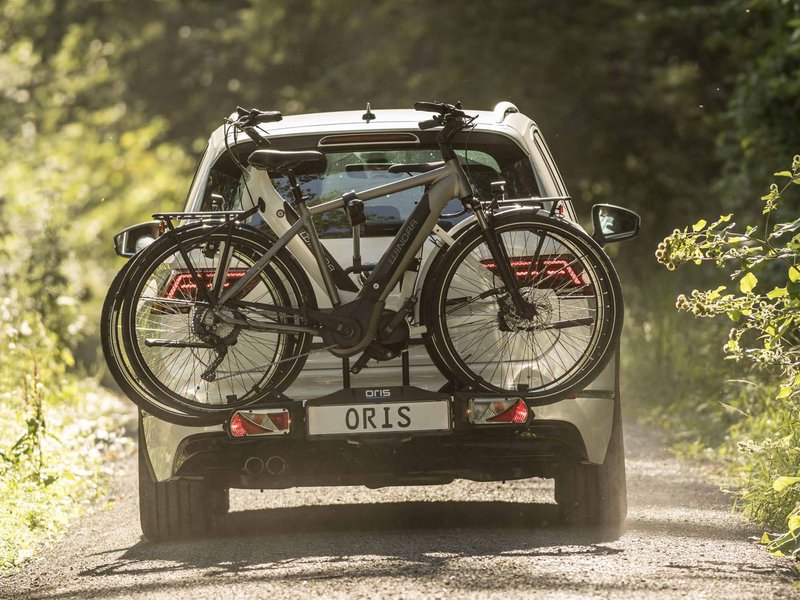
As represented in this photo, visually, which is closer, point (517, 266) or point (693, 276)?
point (517, 266)

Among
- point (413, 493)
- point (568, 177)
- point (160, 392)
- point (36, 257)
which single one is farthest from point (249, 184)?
point (568, 177)

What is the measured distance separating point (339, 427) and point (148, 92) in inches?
641

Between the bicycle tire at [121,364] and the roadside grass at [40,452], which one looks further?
the roadside grass at [40,452]

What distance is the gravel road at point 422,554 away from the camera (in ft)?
18.5

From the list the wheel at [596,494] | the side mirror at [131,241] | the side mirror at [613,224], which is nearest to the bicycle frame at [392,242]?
the side mirror at [131,241]

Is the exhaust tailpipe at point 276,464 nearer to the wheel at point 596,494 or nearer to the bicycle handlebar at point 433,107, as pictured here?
the wheel at point 596,494

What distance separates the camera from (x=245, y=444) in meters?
6.70

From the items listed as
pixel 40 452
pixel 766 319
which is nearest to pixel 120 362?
pixel 40 452

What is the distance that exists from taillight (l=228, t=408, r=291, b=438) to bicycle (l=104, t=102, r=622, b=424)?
0.06 meters

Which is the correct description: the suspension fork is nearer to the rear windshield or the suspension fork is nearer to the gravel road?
the rear windshield

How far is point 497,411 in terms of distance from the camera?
6.45 m

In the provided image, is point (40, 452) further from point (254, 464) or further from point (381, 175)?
point (381, 175)

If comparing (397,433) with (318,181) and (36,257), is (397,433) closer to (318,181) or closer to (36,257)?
(318,181)

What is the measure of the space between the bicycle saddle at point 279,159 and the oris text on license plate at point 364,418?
1.04m
